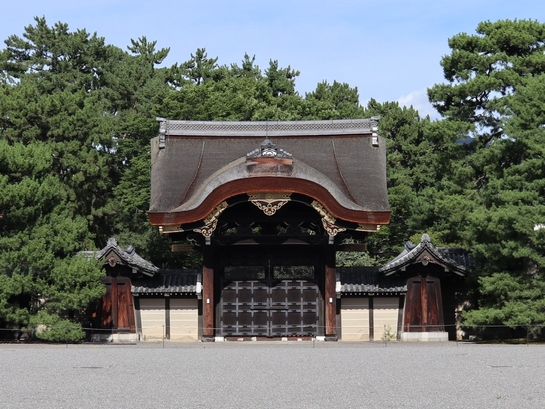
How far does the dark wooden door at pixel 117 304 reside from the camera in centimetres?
2961

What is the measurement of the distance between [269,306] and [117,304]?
4601mm

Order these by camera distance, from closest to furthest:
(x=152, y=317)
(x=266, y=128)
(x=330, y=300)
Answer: (x=330, y=300) < (x=152, y=317) < (x=266, y=128)

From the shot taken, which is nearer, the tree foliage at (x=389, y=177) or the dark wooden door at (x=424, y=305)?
the tree foliage at (x=389, y=177)

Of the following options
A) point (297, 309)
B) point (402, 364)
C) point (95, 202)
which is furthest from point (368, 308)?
point (95, 202)

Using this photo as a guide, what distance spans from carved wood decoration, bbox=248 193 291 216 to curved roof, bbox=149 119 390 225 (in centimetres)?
24

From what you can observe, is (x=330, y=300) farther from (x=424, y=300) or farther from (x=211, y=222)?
(x=211, y=222)

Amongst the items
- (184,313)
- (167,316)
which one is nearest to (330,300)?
(184,313)

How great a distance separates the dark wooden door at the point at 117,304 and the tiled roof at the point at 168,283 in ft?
1.04

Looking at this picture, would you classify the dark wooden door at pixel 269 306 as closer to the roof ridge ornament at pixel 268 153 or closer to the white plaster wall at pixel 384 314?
the white plaster wall at pixel 384 314

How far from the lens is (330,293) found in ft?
92.9

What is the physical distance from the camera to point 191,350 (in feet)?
78.1

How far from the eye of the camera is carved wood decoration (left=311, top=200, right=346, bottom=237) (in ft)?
89.4

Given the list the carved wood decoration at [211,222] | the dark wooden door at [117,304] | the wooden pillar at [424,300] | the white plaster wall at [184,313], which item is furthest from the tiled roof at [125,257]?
the wooden pillar at [424,300]

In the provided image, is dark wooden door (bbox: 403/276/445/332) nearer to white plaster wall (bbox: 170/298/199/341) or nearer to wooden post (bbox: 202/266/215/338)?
wooden post (bbox: 202/266/215/338)
